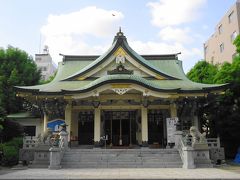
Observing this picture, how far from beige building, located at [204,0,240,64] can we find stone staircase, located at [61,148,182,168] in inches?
1095

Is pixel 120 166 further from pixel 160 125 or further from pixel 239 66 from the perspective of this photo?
pixel 239 66

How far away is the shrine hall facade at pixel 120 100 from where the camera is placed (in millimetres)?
20359

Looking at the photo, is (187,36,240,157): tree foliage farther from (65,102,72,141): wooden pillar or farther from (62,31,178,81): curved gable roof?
(65,102,72,141): wooden pillar

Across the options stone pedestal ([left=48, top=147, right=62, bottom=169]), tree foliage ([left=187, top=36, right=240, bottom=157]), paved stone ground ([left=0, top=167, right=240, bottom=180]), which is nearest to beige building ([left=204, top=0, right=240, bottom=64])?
tree foliage ([left=187, top=36, right=240, bottom=157])

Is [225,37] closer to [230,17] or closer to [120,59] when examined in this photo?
[230,17]

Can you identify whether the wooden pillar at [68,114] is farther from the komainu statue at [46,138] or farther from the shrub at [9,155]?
the shrub at [9,155]

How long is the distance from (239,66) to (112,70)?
Result: 34.6 feet

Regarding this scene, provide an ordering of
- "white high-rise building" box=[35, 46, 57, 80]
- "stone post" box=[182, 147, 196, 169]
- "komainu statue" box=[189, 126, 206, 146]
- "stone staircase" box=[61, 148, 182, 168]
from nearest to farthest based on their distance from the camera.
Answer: "stone post" box=[182, 147, 196, 169]
"stone staircase" box=[61, 148, 182, 168]
"komainu statue" box=[189, 126, 206, 146]
"white high-rise building" box=[35, 46, 57, 80]

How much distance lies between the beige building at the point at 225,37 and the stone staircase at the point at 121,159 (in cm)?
2782

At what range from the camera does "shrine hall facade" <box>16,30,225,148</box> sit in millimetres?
20359

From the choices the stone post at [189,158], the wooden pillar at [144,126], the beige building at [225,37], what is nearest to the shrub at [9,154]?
the wooden pillar at [144,126]

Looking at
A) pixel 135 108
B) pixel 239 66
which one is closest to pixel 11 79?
pixel 135 108

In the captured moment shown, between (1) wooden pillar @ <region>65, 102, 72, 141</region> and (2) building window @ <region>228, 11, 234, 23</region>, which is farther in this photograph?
(2) building window @ <region>228, 11, 234, 23</region>

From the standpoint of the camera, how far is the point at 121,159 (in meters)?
17.5
